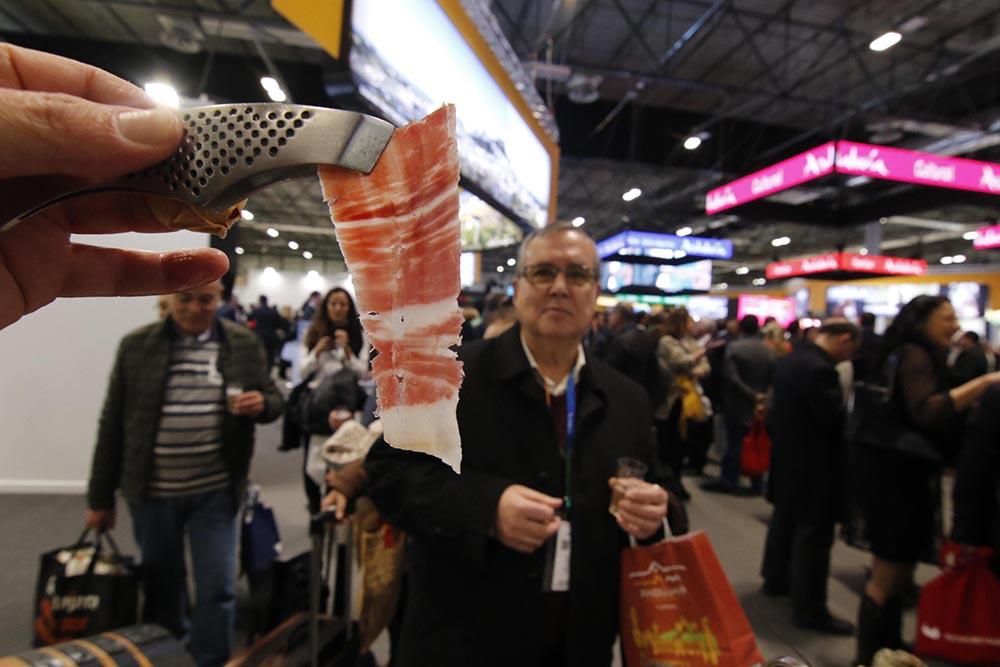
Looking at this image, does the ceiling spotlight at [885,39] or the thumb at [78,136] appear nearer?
the thumb at [78,136]

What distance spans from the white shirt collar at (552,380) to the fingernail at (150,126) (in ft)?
2.83

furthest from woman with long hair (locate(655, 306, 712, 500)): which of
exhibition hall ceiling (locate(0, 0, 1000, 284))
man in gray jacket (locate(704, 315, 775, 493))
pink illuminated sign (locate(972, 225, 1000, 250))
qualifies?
pink illuminated sign (locate(972, 225, 1000, 250))

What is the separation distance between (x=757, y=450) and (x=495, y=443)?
420 centimetres

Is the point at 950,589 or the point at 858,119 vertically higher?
the point at 858,119

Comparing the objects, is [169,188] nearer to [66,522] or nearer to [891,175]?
[66,522]

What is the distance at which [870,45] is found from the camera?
6746 mm

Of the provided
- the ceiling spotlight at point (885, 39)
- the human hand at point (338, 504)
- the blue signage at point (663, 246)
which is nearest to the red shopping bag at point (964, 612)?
the human hand at point (338, 504)

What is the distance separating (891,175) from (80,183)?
21.9 ft

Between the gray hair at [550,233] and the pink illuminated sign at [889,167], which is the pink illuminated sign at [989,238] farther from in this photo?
the gray hair at [550,233]

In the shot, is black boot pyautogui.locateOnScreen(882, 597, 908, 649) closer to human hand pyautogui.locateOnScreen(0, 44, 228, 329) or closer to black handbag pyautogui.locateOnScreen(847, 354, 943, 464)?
black handbag pyautogui.locateOnScreen(847, 354, 943, 464)

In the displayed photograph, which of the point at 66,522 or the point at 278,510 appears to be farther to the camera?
the point at 278,510

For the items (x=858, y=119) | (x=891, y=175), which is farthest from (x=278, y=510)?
(x=858, y=119)

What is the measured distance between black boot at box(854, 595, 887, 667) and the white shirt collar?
232cm

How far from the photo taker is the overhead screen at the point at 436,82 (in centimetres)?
126
